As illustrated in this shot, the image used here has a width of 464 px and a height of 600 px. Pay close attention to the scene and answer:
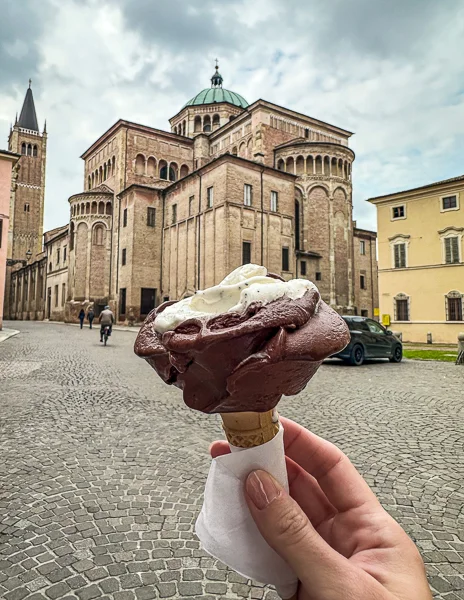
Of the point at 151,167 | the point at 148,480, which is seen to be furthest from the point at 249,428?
the point at 151,167

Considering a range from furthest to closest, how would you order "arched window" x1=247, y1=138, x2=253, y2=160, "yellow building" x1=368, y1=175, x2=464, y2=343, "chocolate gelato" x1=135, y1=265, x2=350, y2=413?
"arched window" x1=247, y1=138, x2=253, y2=160 < "yellow building" x1=368, y1=175, x2=464, y2=343 < "chocolate gelato" x1=135, y1=265, x2=350, y2=413

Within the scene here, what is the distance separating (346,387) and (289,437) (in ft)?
26.7

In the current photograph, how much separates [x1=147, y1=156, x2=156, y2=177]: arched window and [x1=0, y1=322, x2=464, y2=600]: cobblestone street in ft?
134

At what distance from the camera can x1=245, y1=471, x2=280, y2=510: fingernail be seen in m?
1.34

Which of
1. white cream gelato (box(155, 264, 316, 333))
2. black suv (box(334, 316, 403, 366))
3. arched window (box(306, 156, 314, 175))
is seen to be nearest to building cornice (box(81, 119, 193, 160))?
arched window (box(306, 156, 314, 175))

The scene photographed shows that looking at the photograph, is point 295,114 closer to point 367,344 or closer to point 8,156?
point 8,156

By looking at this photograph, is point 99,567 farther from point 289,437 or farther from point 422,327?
point 422,327

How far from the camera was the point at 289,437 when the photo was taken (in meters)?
1.83

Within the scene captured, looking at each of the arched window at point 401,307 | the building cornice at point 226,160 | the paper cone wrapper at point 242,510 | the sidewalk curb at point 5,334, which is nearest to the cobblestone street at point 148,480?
the paper cone wrapper at point 242,510

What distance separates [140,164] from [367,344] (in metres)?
38.7

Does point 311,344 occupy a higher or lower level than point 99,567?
higher

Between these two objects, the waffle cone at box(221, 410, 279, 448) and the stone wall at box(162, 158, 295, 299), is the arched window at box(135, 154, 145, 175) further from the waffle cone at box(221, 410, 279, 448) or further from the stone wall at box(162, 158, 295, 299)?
the waffle cone at box(221, 410, 279, 448)

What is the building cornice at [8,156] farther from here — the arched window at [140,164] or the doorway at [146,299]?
the arched window at [140,164]

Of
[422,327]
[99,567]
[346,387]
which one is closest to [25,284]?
[422,327]
